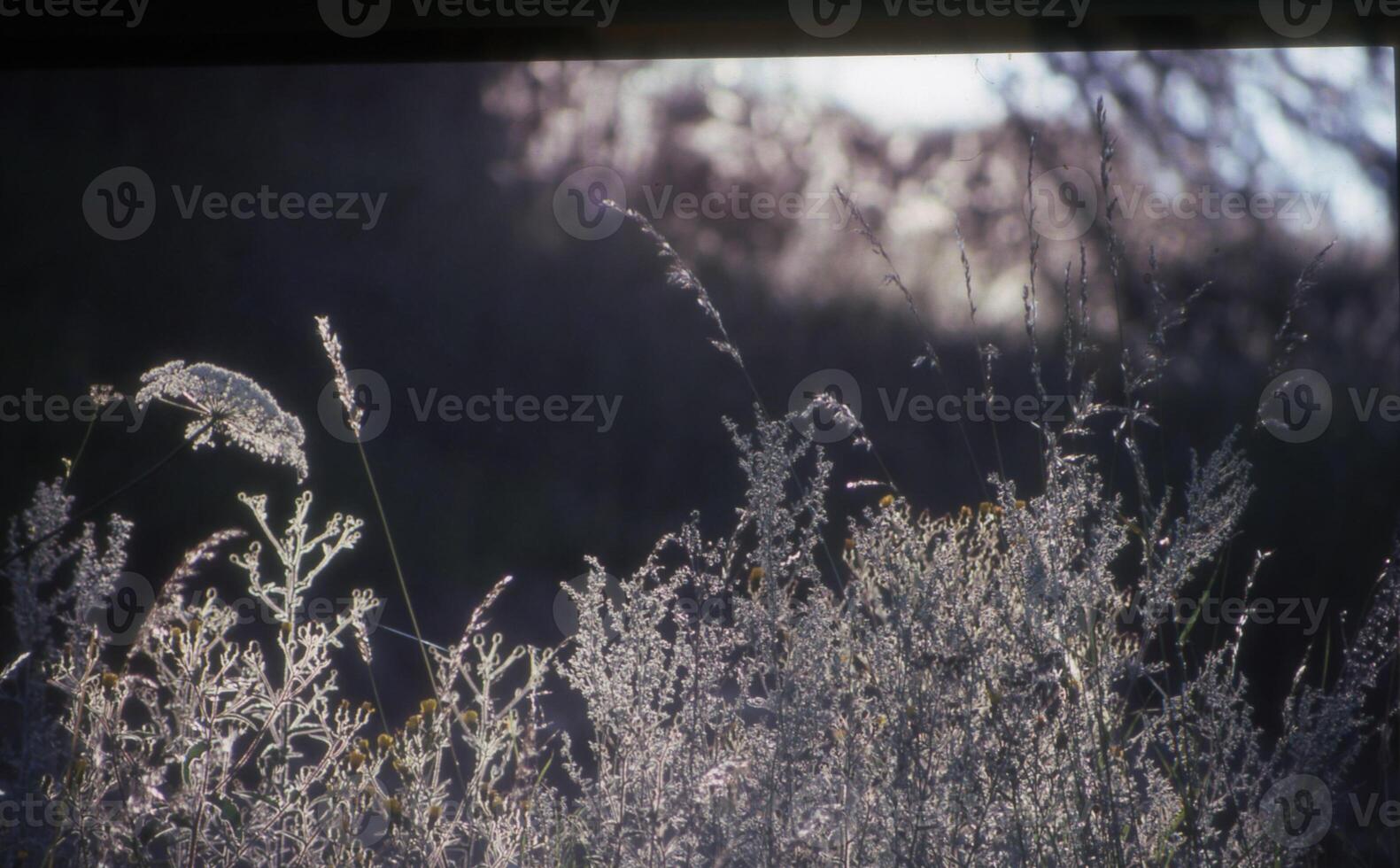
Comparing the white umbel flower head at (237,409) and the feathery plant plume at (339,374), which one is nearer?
the feathery plant plume at (339,374)

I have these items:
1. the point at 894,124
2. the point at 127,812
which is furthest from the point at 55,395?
the point at 894,124

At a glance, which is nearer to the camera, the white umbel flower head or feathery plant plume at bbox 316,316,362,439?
feathery plant plume at bbox 316,316,362,439

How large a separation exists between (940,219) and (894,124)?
0.28 meters

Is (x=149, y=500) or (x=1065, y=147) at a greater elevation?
(x=1065, y=147)

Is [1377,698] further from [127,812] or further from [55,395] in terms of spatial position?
[55,395]

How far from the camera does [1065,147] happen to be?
2.71m

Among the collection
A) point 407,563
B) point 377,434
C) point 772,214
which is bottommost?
point 407,563

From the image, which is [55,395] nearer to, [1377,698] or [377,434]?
[377,434]

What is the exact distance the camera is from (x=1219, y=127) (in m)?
2.68

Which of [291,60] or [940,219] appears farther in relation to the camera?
[940,219]

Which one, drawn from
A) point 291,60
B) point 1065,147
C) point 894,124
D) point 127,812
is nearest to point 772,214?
point 894,124

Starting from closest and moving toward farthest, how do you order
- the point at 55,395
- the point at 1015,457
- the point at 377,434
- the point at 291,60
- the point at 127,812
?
the point at 127,812, the point at 291,60, the point at 55,395, the point at 377,434, the point at 1015,457

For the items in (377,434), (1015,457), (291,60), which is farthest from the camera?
(1015,457)

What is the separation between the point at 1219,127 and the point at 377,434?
2296mm
